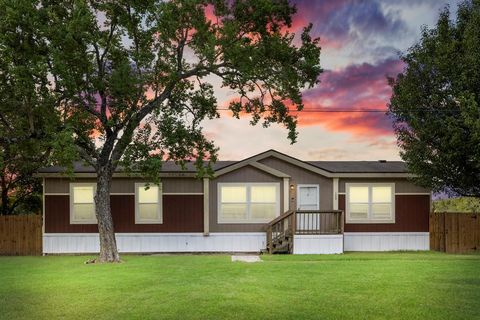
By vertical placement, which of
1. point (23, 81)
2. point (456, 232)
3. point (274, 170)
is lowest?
point (456, 232)

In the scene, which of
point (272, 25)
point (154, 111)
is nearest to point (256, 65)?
point (272, 25)

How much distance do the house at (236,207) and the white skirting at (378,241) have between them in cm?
4

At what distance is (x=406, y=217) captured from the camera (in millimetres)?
22750

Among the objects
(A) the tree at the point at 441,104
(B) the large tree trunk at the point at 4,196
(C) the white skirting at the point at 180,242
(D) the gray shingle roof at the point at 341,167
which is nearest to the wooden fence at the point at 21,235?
(C) the white skirting at the point at 180,242

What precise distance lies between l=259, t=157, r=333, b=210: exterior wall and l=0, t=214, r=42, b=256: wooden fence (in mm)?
9825

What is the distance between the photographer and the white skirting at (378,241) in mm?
22547

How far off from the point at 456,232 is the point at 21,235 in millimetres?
18432

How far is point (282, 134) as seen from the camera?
Result: 26.2 metres

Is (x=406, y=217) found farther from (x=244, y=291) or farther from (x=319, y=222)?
(x=244, y=291)

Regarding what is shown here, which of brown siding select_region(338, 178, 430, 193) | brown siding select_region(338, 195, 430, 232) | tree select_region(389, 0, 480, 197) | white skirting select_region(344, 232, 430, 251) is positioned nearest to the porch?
brown siding select_region(338, 195, 430, 232)

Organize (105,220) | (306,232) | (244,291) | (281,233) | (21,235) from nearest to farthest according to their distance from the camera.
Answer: (244,291)
(105,220)
(306,232)
(281,233)
(21,235)

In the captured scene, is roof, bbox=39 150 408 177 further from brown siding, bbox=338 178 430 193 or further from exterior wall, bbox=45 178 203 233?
exterior wall, bbox=45 178 203 233

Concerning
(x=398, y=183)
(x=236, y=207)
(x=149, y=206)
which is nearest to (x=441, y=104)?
(x=398, y=183)

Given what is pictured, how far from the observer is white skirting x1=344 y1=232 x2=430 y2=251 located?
74.0 feet
